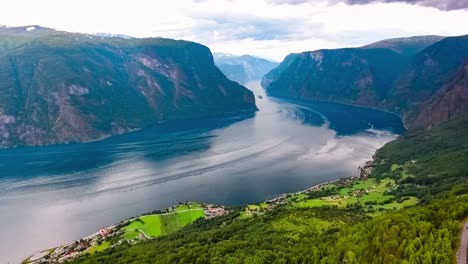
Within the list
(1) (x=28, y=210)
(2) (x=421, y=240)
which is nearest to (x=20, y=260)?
(1) (x=28, y=210)

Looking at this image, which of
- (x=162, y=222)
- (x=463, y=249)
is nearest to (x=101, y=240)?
(x=162, y=222)

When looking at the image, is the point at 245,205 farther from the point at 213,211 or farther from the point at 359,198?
the point at 359,198

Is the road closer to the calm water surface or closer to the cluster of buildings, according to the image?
the cluster of buildings

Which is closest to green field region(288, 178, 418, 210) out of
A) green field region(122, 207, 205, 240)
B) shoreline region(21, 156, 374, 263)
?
shoreline region(21, 156, 374, 263)

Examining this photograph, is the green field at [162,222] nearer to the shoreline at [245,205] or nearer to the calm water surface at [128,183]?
the shoreline at [245,205]

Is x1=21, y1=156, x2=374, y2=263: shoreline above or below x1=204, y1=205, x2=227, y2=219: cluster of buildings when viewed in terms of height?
below
